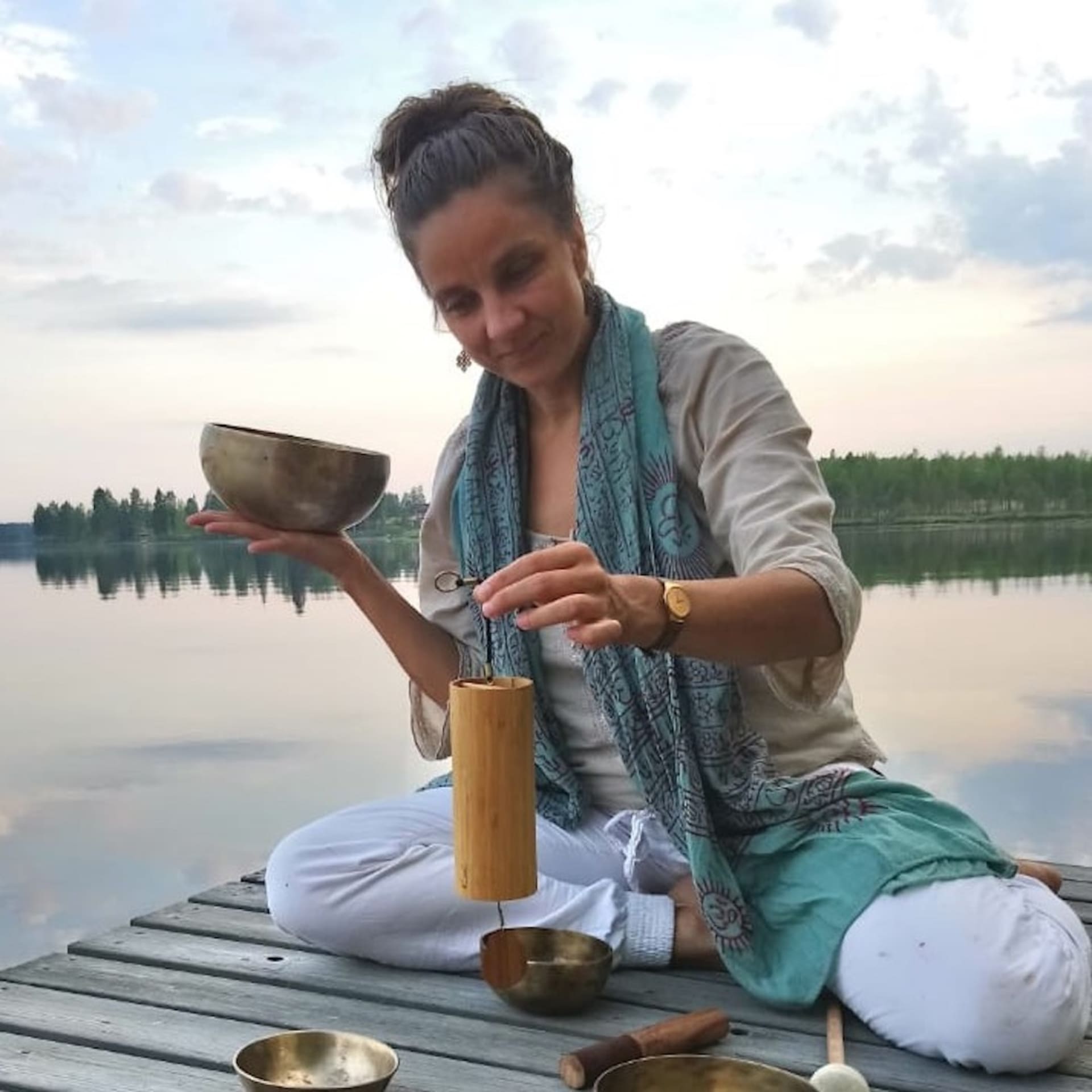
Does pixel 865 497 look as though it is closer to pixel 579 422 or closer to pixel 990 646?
pixel 990 646

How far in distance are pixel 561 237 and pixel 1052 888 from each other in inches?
57.9

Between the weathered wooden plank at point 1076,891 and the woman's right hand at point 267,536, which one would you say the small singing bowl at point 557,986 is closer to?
the woman's right hand at point 267,536

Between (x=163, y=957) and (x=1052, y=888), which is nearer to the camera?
(x=163, y=957)

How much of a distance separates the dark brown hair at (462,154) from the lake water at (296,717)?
70cm

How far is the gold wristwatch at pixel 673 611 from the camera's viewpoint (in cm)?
164

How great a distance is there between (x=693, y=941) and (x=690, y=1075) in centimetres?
60

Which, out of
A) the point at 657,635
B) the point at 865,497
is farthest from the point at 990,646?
the point at 657,635

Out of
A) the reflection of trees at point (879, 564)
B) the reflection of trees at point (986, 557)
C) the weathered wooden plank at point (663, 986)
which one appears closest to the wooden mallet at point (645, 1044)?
the weathered wooden plank at point (663, 986)

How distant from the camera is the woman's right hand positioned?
2.10m

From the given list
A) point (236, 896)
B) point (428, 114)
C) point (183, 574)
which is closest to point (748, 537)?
point (428, 114)

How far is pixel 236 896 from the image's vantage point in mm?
2709

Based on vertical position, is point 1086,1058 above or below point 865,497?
below

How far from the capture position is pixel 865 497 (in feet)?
19.7

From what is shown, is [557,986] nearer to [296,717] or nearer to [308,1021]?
[308,1021]
